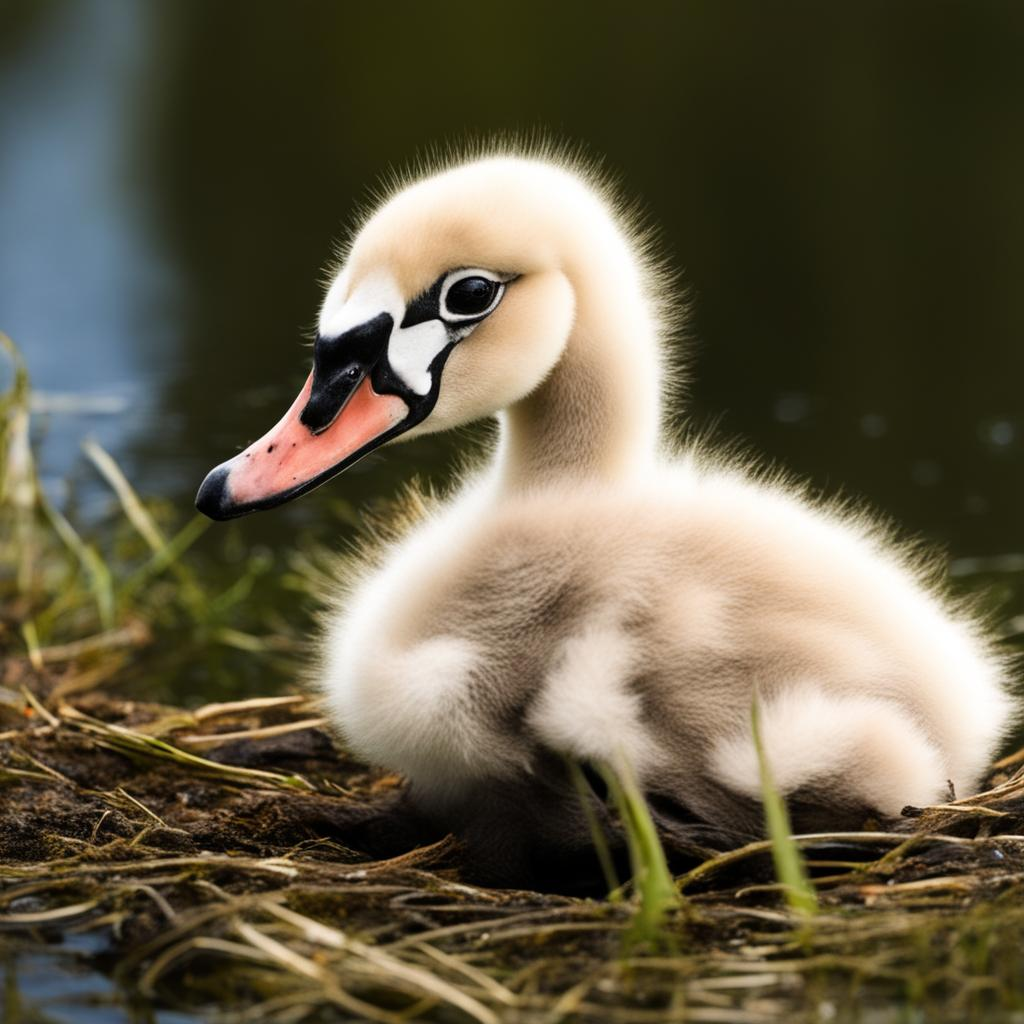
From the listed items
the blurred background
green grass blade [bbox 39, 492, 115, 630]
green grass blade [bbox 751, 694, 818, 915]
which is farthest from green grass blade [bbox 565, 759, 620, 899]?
the blurred background

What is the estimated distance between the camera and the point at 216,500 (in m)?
3.46

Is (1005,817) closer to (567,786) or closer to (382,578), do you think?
(567,786)

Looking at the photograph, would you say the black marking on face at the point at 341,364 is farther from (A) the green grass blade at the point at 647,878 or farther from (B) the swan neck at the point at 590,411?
(A) the green grass blade at the point at 647,878

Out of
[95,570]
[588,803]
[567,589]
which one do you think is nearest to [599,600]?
Result: [567,589]

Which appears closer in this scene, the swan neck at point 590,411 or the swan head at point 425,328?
the swan head at point 425,328

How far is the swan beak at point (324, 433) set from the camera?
11.4 feet

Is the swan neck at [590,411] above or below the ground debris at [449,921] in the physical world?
above

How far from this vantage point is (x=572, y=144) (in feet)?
45.0

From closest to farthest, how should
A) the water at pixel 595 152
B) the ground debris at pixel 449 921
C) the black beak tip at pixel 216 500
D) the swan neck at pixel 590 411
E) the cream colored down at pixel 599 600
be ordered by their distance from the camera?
the ground debris at pixel 449 921, the cream colored down at pixel 599 600, the black beak tip at pixel 216 500, the swan neck at pixel 590 411, the water at pixel 595 152

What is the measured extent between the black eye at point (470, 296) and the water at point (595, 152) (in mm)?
1343

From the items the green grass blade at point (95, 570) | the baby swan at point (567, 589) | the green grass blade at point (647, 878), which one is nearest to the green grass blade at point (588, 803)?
the baby swan at point (567, 589)

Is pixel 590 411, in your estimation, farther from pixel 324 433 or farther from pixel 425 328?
pixel 324 433

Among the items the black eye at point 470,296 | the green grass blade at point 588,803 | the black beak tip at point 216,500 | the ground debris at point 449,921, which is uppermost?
the black eye at point 470,296

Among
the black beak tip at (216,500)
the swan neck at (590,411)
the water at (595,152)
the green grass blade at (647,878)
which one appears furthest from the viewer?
the water at (595,152)
